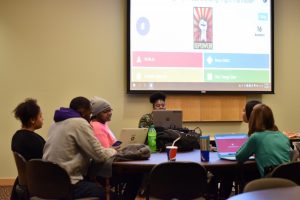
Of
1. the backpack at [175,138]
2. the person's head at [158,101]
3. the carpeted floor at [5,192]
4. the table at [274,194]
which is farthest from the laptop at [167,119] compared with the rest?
the carpeted floor at [5,192]

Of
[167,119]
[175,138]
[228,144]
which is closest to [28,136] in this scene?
[175,138]

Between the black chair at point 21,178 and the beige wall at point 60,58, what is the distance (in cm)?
252

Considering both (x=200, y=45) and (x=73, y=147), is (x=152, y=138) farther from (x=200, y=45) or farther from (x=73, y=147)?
(x=200, y=45)

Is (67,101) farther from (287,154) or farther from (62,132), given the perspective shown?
(287,154)

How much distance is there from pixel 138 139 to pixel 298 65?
3754 mm

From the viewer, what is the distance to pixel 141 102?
5.49 m

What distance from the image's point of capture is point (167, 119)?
11.9 feet

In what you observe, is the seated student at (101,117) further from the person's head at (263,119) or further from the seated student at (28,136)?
the person's head at (263,119)

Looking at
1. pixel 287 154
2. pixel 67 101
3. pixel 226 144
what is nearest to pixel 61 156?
pixel 226 144

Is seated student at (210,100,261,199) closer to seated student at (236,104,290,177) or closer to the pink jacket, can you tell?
seated student at (236,104,290,177)

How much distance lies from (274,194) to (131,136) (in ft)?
4.86

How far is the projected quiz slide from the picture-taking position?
17.6 feet

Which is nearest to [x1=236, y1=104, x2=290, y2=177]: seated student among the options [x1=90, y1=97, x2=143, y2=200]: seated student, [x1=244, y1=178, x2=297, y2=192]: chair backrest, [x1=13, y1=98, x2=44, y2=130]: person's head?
[x1=244, y1=178, x2=297, y2=192]: chair backrest

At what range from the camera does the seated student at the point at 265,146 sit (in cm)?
279
